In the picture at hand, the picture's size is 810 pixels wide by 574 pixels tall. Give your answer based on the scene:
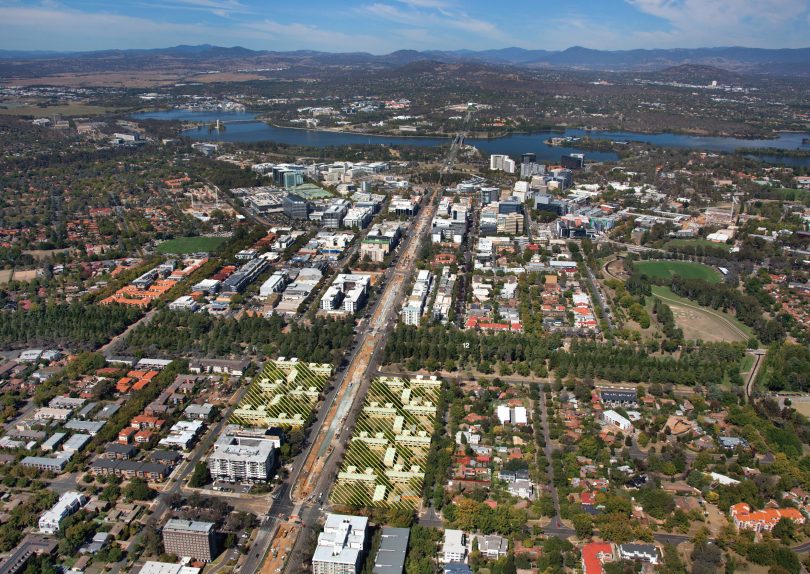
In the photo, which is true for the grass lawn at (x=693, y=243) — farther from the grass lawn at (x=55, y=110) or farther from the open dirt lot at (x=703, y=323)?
the grass lawn at (x=55, y=110)

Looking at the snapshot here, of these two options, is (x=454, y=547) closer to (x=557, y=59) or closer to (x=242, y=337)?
(x=242, y=337)

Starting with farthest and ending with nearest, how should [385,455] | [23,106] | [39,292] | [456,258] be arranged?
[23,106] < [456,258] < [39,292] < [385,455]

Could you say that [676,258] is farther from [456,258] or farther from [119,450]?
[119,450]

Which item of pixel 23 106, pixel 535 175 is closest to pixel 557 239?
pixel 535 175

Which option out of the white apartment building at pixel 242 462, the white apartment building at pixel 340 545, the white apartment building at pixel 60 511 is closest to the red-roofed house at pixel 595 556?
the white apartment building at pixel 340 545

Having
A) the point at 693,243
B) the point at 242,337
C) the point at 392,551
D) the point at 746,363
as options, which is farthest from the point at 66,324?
the point at 693,243

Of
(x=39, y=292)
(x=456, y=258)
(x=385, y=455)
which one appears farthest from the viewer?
(x=456, y=258)
